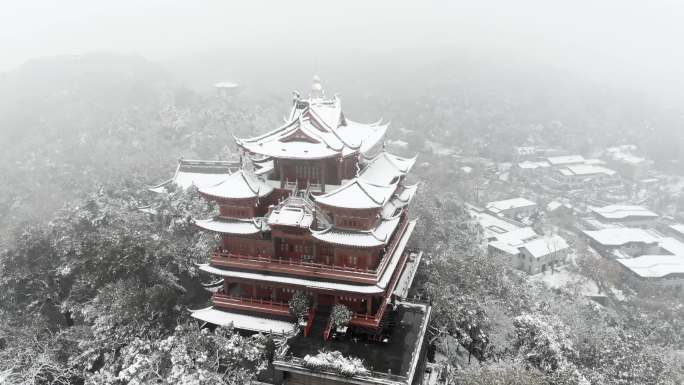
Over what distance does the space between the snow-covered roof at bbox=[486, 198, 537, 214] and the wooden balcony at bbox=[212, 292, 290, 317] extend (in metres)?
46.6

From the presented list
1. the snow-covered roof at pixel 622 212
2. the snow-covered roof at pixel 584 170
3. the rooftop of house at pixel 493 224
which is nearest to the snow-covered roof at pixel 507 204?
the rooftop of house at pixel 493 224

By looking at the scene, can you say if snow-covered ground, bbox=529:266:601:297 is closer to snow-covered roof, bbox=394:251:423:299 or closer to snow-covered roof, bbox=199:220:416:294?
snow-covered roof, bbox=394:251:423:299

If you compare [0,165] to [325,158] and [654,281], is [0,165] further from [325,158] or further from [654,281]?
[654,281]

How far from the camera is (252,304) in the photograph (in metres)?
Answer: 26.0

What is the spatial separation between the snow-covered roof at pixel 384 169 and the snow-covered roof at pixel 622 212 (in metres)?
46.6

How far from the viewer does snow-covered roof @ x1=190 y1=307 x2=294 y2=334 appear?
25.0 metres

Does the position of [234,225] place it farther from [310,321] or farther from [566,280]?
[566,280]

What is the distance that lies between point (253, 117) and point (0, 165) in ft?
119

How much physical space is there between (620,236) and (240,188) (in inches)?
2053

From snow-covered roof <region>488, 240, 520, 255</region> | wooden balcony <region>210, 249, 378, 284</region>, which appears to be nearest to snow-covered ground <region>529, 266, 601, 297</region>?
snow-covered roof <region>488, 240, 520, 255</region>

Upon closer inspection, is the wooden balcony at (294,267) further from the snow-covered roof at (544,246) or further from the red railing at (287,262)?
the snow-covered roof at (544,246)

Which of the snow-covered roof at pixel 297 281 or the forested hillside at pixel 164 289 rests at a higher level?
the snow-covered roof at pixel 297 281

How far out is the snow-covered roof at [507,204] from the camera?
65.2 meters

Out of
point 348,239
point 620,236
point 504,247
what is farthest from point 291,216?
point 620,236
